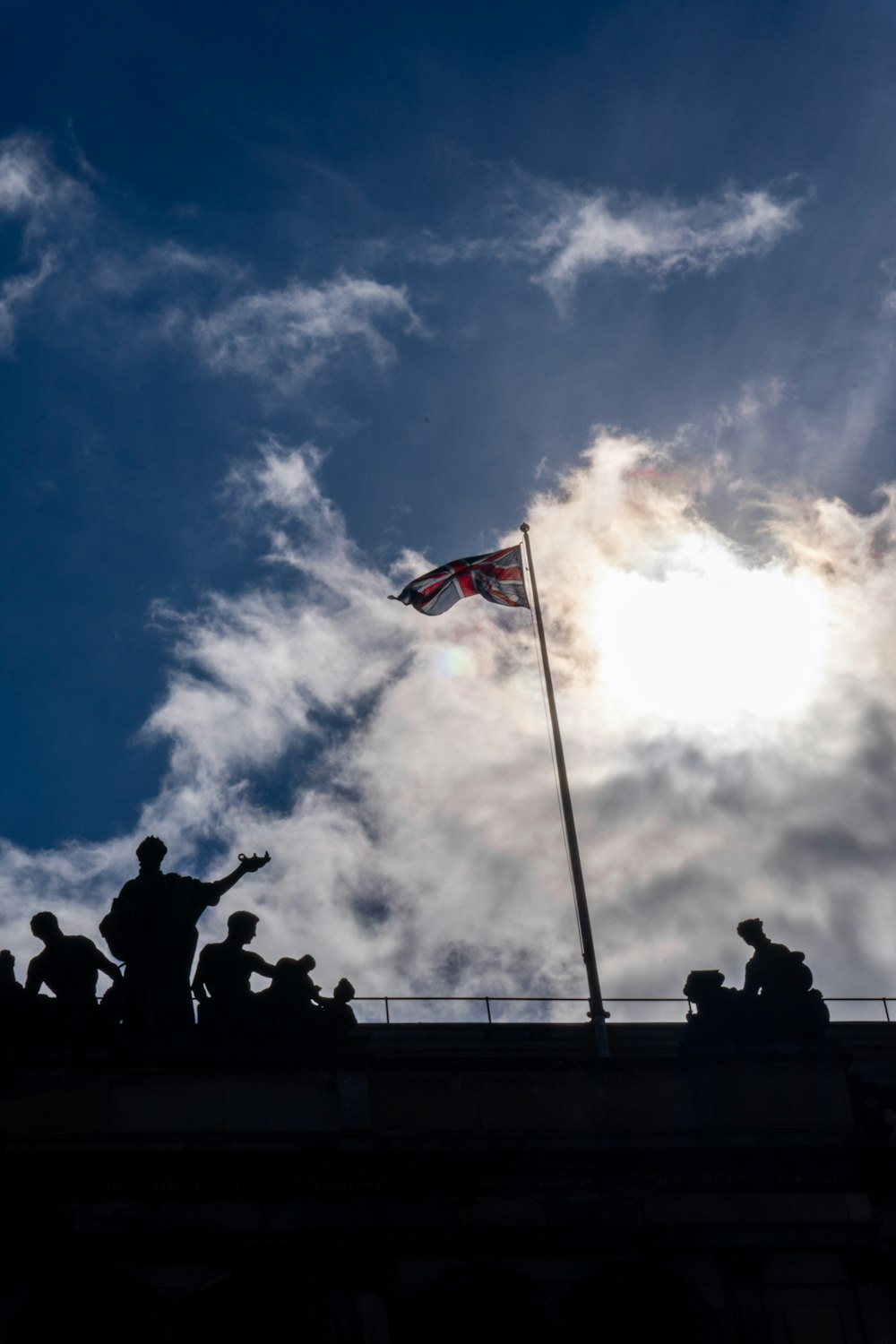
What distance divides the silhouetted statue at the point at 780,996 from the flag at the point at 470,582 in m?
8.87

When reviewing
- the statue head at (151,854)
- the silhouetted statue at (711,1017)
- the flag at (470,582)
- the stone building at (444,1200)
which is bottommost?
the stone building at (444,1200)

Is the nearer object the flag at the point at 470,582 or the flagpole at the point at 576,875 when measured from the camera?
the flagpole at the point at 576,875

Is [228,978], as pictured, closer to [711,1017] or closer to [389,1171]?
[389,1171]

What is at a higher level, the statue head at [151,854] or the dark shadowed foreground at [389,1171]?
the statue head at [151,854]

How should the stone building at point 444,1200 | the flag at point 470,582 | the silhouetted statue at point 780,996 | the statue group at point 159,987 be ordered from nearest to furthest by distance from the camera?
the stone building at point 444,1200 → the statue group at point 159,987 → the silhouetted statue at point 780,996 → the flag at point 470,582

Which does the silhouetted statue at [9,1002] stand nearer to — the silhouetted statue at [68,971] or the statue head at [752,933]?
the silhouetted statue at [68,971]

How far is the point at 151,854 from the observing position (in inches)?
1097

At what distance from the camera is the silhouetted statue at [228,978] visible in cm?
2627

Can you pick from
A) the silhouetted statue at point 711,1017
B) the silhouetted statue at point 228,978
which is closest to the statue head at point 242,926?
the silhouetted statue at point 228,978

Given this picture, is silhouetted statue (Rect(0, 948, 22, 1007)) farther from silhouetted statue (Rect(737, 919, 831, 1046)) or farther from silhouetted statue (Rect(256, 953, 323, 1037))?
silhouetted statue (Rect(737, 919, 831, 1046))

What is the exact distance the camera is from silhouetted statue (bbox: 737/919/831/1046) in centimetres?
2745

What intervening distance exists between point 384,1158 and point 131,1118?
354cm

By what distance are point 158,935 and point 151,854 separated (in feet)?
4.73

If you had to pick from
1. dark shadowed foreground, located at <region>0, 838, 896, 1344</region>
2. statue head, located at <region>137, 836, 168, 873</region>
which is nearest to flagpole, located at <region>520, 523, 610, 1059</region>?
dark shadowed foreground, located at <region>0, 838, 896, 1344</region>
